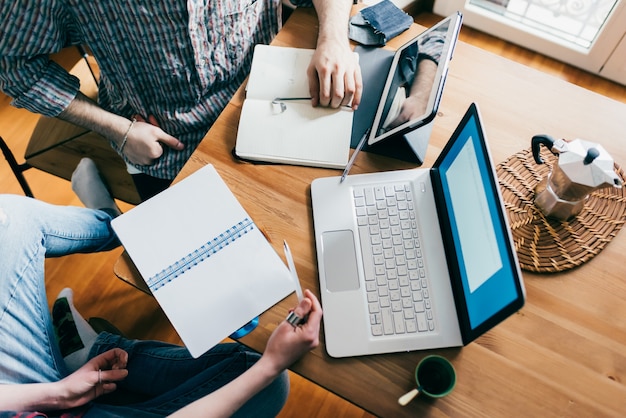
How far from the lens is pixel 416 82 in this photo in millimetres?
899

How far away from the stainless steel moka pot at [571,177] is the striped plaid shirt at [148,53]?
0.69m

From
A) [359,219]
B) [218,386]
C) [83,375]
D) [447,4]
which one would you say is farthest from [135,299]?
[447,4]

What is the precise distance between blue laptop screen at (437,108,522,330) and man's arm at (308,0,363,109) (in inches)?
9.7

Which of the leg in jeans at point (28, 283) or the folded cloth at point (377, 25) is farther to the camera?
the folded cloth at point (377, 25)

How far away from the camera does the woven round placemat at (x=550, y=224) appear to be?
86 centimetres

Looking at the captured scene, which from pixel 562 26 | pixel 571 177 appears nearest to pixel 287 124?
pixel 571 177

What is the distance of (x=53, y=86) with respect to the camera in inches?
40.6

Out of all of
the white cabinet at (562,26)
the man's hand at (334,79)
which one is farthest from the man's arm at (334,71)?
the white cabinet at (562,26)

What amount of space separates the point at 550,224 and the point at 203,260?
65 centimetres

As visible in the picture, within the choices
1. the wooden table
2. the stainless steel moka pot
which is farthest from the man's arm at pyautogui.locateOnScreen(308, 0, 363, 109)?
the stainless steel moka pot

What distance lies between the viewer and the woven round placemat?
2.81 ft

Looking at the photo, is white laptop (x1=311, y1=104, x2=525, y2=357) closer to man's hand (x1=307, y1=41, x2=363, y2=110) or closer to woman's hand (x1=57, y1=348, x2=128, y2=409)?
man's hand (x1=307, y1=41, x2=363, y2=110)

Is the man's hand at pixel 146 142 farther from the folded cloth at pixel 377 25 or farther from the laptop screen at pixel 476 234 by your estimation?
the laptop screen at pixel 476 234

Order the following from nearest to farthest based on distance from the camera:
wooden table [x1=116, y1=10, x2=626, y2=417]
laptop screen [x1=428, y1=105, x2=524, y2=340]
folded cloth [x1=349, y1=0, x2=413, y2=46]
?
laptop screen [x1=428, y1=105, x2=524, y2=340]
wooden table [x1=116, y1=10, x2=626, y2=417]
folded cloth [x1=349, y1=0, x2=413, y2=46]
